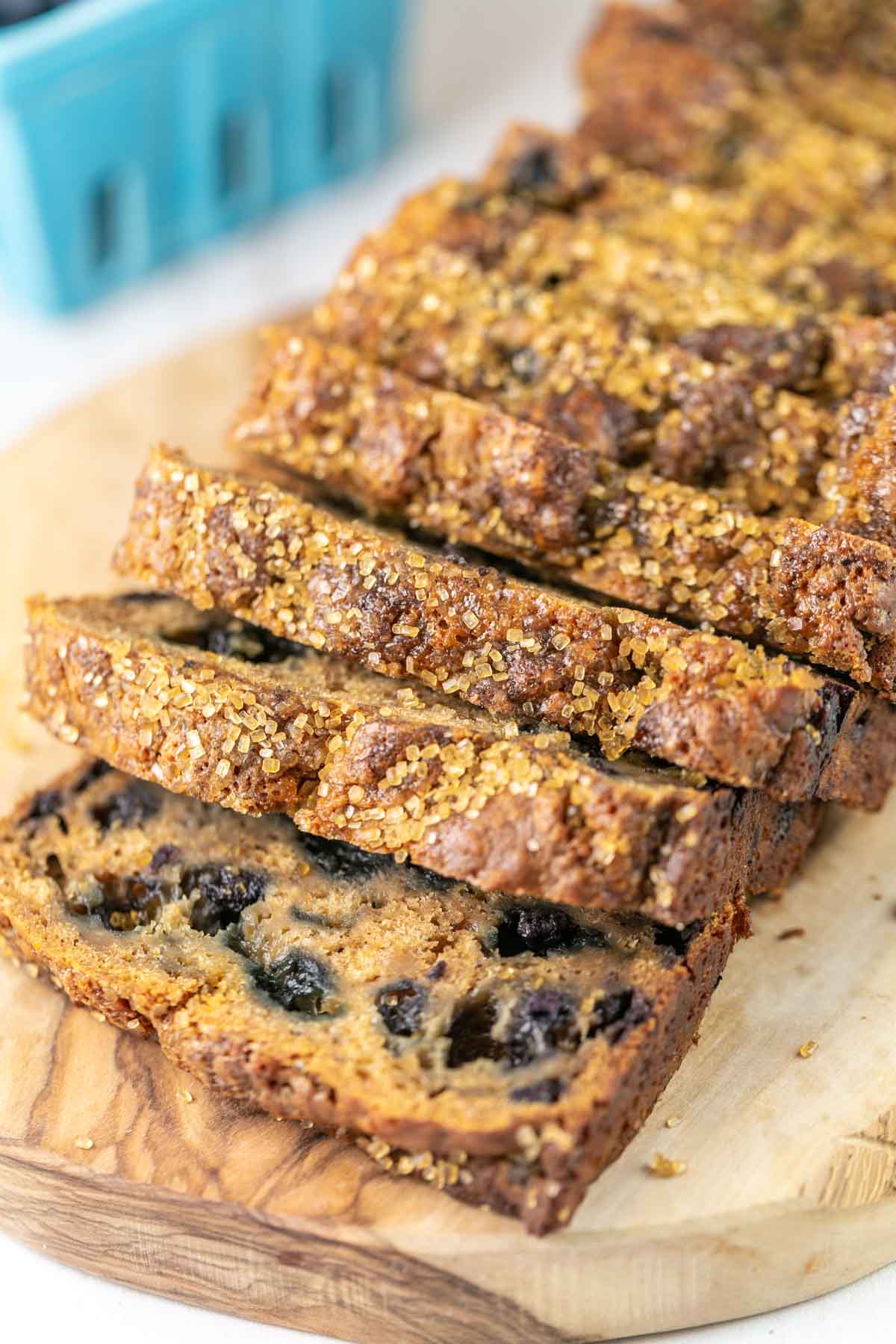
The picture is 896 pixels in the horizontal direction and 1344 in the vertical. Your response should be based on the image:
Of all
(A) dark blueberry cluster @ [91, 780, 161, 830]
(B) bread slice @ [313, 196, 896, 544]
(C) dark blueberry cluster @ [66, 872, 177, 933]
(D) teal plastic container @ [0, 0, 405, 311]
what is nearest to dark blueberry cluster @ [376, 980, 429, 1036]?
(C) dark blueberry cluster @ [66, 872, 177, 933]

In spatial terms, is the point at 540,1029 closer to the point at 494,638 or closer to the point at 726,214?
the point at 494,638

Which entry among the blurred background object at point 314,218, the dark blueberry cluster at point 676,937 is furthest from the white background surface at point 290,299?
Result: the dark blueberry cluster at point 676,937

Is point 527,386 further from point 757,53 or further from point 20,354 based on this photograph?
point 20,354

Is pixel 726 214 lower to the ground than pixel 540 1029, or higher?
higher

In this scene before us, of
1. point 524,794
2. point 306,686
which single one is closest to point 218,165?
point 306,686

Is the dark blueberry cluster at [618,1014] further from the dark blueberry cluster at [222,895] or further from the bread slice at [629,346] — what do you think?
the bread slice at [629,346]

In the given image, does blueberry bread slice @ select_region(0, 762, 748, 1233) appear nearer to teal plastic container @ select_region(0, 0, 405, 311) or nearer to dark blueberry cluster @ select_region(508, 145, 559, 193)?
dark blueberry cluster @ select_region(508, 145, 559, 193)

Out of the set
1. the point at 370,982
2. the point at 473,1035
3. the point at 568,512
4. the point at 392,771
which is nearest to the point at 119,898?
the point at 370,982
